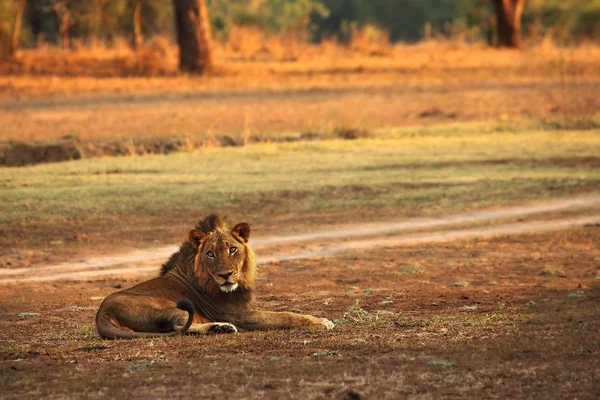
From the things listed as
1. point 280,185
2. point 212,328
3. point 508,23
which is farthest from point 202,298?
point 508,23

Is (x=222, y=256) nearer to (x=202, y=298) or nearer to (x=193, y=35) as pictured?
(x=202, y=298)

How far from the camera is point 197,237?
8766 millimetres

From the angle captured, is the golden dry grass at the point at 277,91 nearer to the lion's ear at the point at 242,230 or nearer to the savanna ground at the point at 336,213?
the savanna ground at the point at 336,213

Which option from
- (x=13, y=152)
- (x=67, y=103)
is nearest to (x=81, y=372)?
(x=13, y=152)

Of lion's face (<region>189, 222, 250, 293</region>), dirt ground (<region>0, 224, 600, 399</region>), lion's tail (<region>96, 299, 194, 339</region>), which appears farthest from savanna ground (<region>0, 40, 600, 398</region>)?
lion's face (<region>189, 222, 250, 293</region>)

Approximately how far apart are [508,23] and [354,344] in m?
33.7

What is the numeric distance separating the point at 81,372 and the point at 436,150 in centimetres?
1566

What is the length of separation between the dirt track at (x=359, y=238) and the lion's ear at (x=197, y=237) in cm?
379

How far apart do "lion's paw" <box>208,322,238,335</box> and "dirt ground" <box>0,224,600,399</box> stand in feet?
0.38

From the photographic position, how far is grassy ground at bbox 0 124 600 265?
50.8ft

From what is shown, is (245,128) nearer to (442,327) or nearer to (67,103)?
(67,103)

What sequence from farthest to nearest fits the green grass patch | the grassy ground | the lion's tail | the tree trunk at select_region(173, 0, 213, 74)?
the tree trunk at select_region(173, 0, 213, 74), the green grass patch, the grassy ground, the lion's tail

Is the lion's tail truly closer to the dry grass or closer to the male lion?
the male lion

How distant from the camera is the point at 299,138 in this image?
24.3 meters
